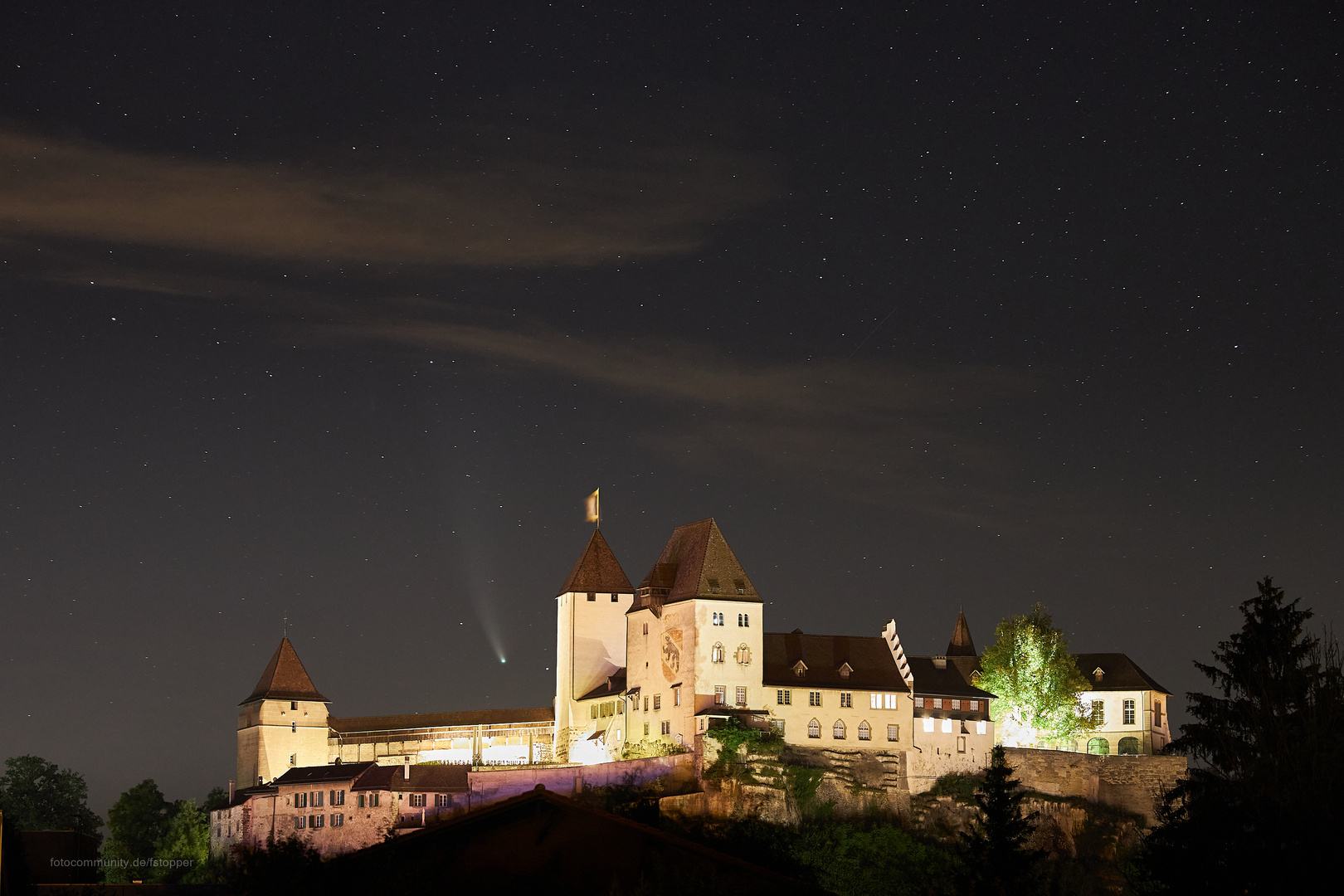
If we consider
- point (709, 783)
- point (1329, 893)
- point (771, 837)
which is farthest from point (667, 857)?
point (709, 783)

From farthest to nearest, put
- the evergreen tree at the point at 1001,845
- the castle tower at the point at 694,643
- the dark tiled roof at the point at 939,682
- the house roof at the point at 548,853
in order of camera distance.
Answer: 1. the dark tiled roof at the point at 939,682
2. the castle tower at the point at 694,643
3. the evergreen tree at the point at 1001,845
4. the house roof at the point at 548,853

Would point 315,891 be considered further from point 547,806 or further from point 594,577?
point 594,577

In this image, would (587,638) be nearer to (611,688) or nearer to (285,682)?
(611,688)

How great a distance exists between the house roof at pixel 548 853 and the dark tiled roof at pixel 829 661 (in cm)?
5392

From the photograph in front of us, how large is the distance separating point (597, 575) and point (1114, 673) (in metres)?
32.6

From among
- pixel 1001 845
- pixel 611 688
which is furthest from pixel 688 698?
pixel 1001 845

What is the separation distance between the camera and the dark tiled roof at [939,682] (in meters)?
93.6

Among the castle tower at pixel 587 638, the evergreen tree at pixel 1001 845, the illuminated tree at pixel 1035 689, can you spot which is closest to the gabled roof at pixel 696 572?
the castle tower at pixel 587 638

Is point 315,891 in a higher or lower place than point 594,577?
lower

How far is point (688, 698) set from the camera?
291 feet

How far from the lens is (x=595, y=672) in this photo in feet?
336

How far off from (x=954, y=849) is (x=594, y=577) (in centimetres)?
3310

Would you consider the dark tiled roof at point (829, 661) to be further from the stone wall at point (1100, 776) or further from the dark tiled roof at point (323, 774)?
the dark tiled roof at point (323, 774)

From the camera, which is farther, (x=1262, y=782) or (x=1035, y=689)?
(x=1035, y=689)
